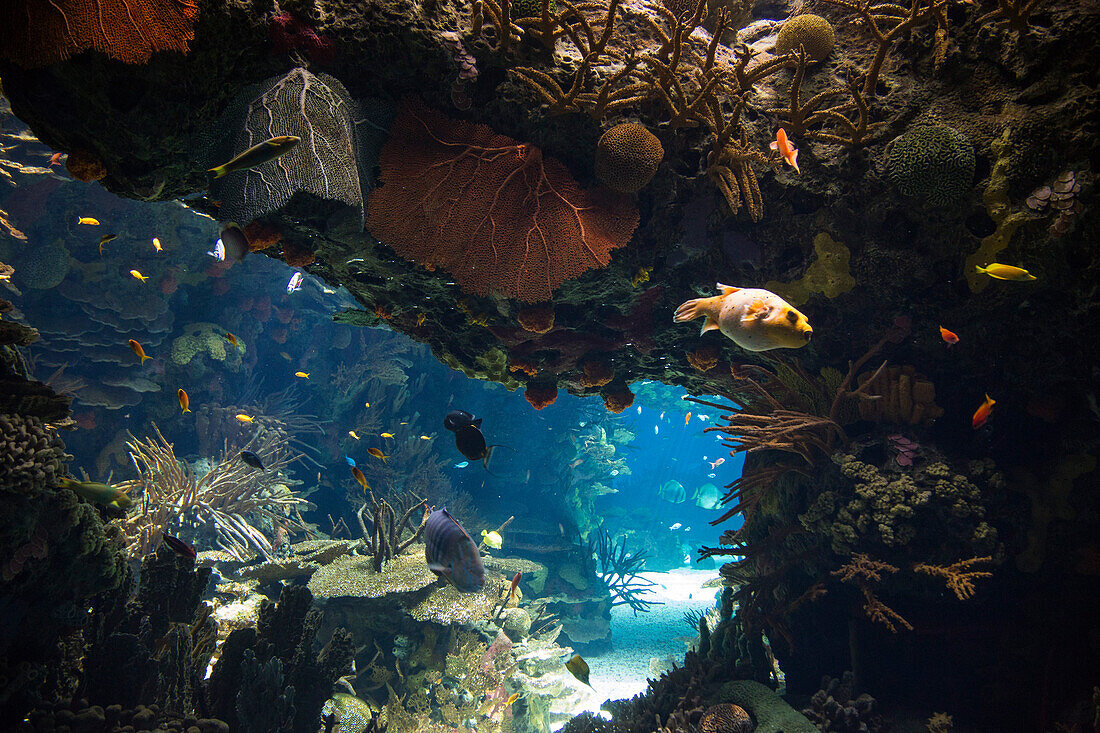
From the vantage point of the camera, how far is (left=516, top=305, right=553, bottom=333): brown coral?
3641 mm

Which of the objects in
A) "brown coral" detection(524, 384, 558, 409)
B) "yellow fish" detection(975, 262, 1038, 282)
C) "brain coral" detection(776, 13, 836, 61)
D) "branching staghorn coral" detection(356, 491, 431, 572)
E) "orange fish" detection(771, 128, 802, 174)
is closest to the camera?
"yellow fish" detection(975, 262, 1038, 282)

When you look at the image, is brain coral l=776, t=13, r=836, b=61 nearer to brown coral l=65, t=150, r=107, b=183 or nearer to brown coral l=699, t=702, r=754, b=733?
brown coral l=65, t=150, r=107, b=183

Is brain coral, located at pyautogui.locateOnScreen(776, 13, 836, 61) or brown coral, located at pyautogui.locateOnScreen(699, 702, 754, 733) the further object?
brown coral, located at pyautogui.locateOnScreen(699, 702, 754, 733)

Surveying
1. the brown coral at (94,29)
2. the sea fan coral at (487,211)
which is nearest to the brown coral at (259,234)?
the sea fan coral at (487,211)

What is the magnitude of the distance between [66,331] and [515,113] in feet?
37.8

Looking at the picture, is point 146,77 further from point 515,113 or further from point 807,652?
point 807,652

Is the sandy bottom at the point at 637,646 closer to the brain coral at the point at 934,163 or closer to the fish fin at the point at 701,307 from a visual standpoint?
the fish fin at the point at 701,307

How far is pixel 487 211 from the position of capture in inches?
127

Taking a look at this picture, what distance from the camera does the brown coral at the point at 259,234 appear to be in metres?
3.17

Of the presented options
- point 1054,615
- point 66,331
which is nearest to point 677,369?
point 1054,615

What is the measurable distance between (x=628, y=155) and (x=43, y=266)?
1198 centimetres

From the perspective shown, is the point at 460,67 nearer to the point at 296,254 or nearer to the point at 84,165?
the point at 296,254

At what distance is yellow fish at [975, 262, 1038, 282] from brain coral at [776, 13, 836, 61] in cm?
198

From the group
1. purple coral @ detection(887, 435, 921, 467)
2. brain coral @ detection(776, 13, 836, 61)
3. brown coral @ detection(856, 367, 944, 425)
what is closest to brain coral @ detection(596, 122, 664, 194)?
brain coral @ detection(776, 13, 836, 61)
